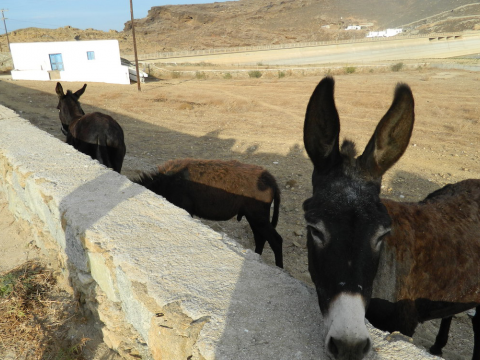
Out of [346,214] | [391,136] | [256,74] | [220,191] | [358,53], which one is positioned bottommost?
[220,191]

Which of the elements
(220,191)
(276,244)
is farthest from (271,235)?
(220,191)

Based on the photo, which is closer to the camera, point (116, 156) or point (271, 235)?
point (271, 235)

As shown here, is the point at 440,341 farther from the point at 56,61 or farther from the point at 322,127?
the point at 56,61

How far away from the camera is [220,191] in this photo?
429cm

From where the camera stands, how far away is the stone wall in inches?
64.8

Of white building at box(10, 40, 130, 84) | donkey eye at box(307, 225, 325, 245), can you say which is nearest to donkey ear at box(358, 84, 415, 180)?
donkey eye at box(307, 225, 325, 245)

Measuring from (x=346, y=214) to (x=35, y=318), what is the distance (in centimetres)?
266

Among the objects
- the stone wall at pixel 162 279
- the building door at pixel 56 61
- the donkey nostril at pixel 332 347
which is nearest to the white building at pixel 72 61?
the building door at pixel 56 61

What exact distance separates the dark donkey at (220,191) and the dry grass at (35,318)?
1701 millimetres

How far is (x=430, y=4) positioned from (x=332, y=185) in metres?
118

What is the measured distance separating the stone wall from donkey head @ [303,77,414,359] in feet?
0.86

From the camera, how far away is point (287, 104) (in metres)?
16.0

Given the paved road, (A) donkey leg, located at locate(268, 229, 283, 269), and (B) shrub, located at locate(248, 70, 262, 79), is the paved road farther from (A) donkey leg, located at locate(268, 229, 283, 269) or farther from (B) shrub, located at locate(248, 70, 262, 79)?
(A) donkey leg, located at locate(268, 229, 283, 269)

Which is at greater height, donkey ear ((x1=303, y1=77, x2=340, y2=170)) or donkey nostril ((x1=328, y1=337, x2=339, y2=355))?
donkey ear ((x1=303, y1=77, x2=340, y2=170))
